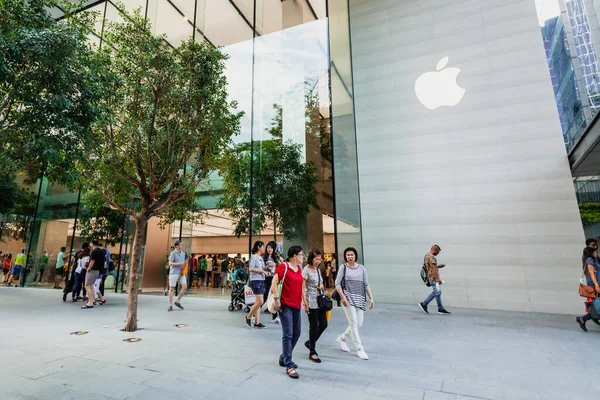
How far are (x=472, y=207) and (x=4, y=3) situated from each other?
9899mm

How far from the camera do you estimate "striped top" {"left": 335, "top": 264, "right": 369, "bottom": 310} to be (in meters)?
4.24

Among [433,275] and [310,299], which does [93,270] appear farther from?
[433,275]

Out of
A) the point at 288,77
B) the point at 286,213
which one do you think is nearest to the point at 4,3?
the point at 286,213

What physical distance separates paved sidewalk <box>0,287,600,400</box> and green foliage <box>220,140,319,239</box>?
10.4ft

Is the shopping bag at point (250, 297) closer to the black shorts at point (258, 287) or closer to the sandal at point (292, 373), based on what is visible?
the black shorts at point (258, 287)

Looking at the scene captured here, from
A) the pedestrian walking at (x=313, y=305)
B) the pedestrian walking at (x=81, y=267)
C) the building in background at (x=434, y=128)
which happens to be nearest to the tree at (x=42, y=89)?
the pedestrian walking at (x=313, y=305)

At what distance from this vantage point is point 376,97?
10.2m

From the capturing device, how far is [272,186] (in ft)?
29.8

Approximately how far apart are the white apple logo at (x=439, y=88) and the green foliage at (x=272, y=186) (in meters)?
4.13

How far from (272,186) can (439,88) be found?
19.2 ft

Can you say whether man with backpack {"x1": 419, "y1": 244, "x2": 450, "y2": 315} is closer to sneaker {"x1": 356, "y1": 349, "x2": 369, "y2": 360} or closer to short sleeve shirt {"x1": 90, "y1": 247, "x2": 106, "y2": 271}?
sneaker {"x1": 356, "y1": 349, "x2": 369, "y2": 360}

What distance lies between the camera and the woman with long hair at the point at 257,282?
5.92m

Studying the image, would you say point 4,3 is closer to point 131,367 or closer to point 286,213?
point 131,367

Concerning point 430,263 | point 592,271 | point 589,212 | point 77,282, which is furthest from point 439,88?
point 77,282
